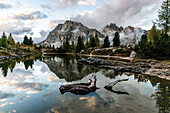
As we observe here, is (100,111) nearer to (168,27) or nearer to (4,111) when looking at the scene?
(4,111)

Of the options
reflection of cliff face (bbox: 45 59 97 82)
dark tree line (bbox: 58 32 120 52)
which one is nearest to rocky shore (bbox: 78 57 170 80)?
reflection of cliff face (bbox: 45 59 97 82)

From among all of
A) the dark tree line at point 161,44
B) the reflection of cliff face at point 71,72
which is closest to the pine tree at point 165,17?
the dark tree line at point 161,44

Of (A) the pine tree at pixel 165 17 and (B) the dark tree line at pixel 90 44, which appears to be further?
(B) the dark tree line at pixel 90 44

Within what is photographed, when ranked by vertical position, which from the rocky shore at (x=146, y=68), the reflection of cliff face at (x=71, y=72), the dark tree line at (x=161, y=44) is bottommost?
the reflection of cliff face at (x=71, y=72)

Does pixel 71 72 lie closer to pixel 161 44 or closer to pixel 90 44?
pixel 161 44

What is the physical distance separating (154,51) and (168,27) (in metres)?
14.0

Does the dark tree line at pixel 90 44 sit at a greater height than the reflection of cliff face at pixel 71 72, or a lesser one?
greater

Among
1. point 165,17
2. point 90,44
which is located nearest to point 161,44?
point 165,17

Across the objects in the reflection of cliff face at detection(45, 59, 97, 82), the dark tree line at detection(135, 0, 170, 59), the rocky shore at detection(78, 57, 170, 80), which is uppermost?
the dark tree line at detection(135, 0, 170, 59)

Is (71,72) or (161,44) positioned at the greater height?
(161,44)

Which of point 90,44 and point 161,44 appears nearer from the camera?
point 161,44

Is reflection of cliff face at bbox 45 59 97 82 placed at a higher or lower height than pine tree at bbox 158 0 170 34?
lower

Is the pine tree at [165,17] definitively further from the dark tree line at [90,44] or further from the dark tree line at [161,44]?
the dark tree line at [90,44]

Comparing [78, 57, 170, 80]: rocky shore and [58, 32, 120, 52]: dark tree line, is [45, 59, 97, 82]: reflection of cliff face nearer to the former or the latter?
[78, 57, 170, 80]: rocky shore
